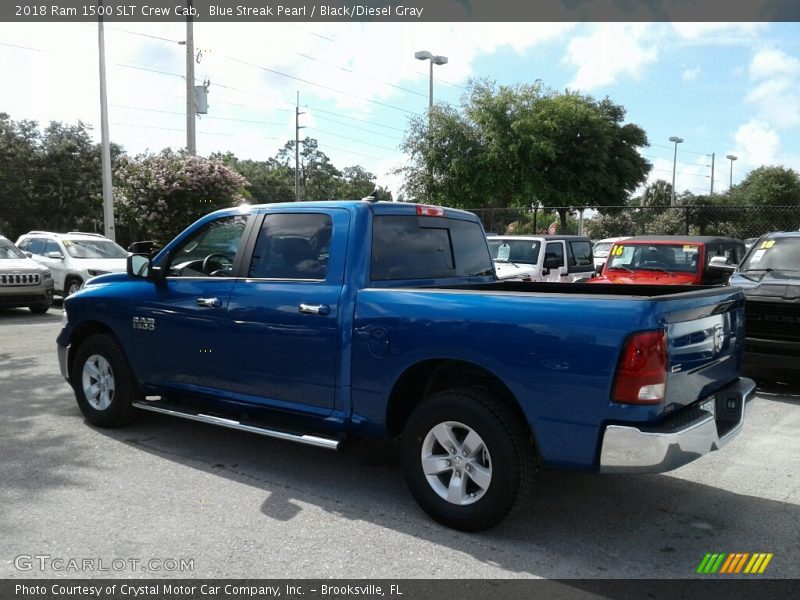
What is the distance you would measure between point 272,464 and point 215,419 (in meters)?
0.56

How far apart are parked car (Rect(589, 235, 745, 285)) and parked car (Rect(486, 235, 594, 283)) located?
154 centimetres

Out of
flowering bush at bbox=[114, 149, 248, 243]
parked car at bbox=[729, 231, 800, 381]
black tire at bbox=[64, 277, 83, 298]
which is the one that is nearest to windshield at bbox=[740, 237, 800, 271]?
parked car at bbox=[729, 231, 800, 381]

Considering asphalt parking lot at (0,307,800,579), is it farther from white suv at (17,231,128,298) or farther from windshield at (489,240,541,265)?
white suv at (17,231,128,298)

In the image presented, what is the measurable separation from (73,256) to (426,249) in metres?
12.6

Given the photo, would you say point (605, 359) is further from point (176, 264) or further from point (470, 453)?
point (176, 264)

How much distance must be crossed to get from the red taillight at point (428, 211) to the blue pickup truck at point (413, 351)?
20 millimetres

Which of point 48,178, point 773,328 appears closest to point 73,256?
point 773,328

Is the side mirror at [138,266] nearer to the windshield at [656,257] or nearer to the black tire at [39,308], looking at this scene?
the windshield at [656,257]

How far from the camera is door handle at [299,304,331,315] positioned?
4340 millimetres

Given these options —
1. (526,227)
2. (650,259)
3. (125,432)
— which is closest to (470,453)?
(125,432)

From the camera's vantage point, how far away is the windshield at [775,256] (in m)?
8.38

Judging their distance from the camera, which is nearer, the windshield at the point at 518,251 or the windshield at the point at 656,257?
the windshield at the point at 656,257

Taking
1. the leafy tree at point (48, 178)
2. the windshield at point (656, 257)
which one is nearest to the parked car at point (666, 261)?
the windshield at point (656, 257)

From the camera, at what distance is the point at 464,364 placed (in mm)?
3924
